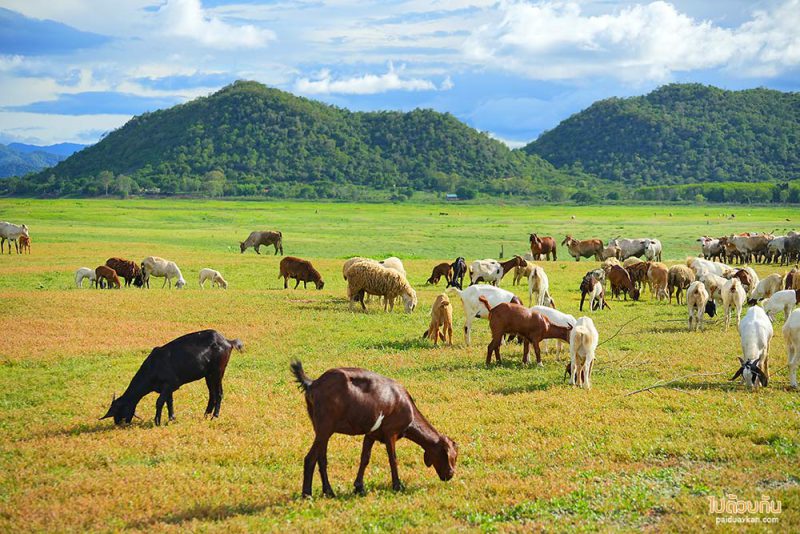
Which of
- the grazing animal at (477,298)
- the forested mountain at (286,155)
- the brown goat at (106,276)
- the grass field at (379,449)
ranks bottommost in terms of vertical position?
the grass field at (379,449)

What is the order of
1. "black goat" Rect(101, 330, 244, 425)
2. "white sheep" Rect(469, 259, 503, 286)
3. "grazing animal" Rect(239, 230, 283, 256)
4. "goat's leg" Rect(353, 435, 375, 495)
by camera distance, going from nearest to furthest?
1. "goat's leg" Rect(353, 435, 375, 495)
2. "black goat" Rect(101, 330, 244, 425)
3. "white sheep" Rect(469, 259, 503, 286)
4. "grazing animal" Rect(239, 230, 283, 256)

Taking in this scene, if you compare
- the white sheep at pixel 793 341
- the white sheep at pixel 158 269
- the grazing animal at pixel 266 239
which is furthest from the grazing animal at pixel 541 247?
the white sheep at pixel 793 341

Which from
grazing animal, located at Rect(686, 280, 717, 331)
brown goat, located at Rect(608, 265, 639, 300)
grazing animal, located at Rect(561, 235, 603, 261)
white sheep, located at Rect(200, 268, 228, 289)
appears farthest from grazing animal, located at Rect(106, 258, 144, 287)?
grazing animal, located at Rect(561, 235, 603, 261)

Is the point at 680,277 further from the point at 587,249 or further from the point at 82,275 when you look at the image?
the point at 82,275

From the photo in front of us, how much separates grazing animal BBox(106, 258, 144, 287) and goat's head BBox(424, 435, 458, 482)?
82.7 ft

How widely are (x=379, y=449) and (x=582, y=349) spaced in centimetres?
533

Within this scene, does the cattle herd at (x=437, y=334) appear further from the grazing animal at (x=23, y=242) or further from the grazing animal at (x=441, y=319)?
the grazing animal at (x=23, y=242)

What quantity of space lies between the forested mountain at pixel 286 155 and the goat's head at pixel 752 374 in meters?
130

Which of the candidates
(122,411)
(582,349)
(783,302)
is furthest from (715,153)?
(122,411)

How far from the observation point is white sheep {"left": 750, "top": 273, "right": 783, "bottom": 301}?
2427 centimetres

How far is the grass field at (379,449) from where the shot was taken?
8.25 metres

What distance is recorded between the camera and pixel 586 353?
14.2m

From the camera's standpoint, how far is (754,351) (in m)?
14.1

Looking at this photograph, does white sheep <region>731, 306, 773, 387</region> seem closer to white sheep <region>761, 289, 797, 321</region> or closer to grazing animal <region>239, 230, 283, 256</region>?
white sheep <region>761, 289, 797, 321</region>
